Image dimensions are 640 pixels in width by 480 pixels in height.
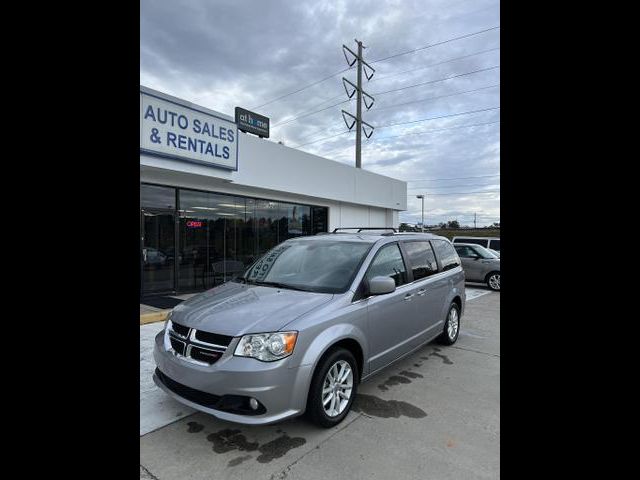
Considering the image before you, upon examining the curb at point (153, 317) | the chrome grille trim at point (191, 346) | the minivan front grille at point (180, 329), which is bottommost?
the curb at point (153, 317)

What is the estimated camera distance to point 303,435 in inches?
131

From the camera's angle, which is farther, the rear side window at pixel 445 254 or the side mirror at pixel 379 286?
the rear side window at pixel 445 254

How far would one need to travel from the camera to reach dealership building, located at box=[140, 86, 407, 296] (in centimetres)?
895

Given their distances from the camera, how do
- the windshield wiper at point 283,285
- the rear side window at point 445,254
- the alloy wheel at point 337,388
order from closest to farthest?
the alloy wheel at point 337,388, the windshield wiper at point 283,285, the rear side window at point 445,254

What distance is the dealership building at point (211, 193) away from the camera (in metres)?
8.95

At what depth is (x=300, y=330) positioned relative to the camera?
320 centimetres

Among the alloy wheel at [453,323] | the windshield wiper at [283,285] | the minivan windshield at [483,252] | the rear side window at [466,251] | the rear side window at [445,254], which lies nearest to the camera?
the windshield wiper at [283,285]

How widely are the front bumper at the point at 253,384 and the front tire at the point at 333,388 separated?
0.12 metres

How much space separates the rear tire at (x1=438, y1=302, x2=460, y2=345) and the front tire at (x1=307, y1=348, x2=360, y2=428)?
2684 millimetres

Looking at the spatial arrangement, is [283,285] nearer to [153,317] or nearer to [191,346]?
[191,346]

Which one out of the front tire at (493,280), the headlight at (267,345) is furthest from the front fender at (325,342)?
the front tire at (493,280)

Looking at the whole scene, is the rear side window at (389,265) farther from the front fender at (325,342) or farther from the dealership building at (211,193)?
the dealership building at (211,193)

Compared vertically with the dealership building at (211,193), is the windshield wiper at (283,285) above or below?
below
